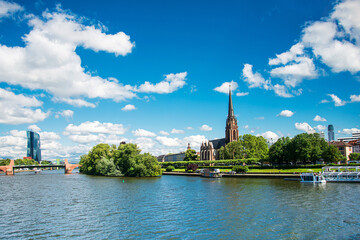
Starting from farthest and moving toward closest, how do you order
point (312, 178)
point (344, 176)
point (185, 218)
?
point (344, 176)
point (312, 178)
point (185, 218)

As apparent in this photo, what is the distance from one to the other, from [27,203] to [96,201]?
10792mm

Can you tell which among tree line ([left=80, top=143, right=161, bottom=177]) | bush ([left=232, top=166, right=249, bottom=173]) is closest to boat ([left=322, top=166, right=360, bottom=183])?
bush ([left=232, top=166, right=249, bottom=173])

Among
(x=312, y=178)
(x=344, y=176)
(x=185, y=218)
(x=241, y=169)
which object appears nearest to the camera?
(x=185, y=218)

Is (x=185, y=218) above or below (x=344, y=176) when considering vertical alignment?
above

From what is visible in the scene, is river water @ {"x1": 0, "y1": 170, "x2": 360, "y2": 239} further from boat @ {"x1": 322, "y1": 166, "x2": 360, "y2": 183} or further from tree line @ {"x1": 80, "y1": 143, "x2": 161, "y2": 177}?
tree line @ {"x1": 80, "y1": 143, "x2": 161, "y2": 177}

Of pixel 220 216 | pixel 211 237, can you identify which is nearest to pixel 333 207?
pixel 220 216

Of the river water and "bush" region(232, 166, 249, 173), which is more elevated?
the river water

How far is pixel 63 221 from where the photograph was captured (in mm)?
32562

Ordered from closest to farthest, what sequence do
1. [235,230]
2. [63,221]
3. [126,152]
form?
1. [235,230]
2. [63,221]
3. [126,152]

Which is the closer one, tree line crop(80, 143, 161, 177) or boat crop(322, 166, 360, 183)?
boat crop(322, 166, 360, 183)

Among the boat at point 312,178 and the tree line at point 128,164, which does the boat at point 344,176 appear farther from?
the tree line at point 128,164

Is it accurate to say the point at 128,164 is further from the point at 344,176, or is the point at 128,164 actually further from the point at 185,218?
the point at 185,218

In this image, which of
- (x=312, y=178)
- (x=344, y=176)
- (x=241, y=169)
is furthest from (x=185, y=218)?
(x=241, y=169)

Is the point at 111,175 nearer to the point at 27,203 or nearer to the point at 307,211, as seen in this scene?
the point at 27,203
